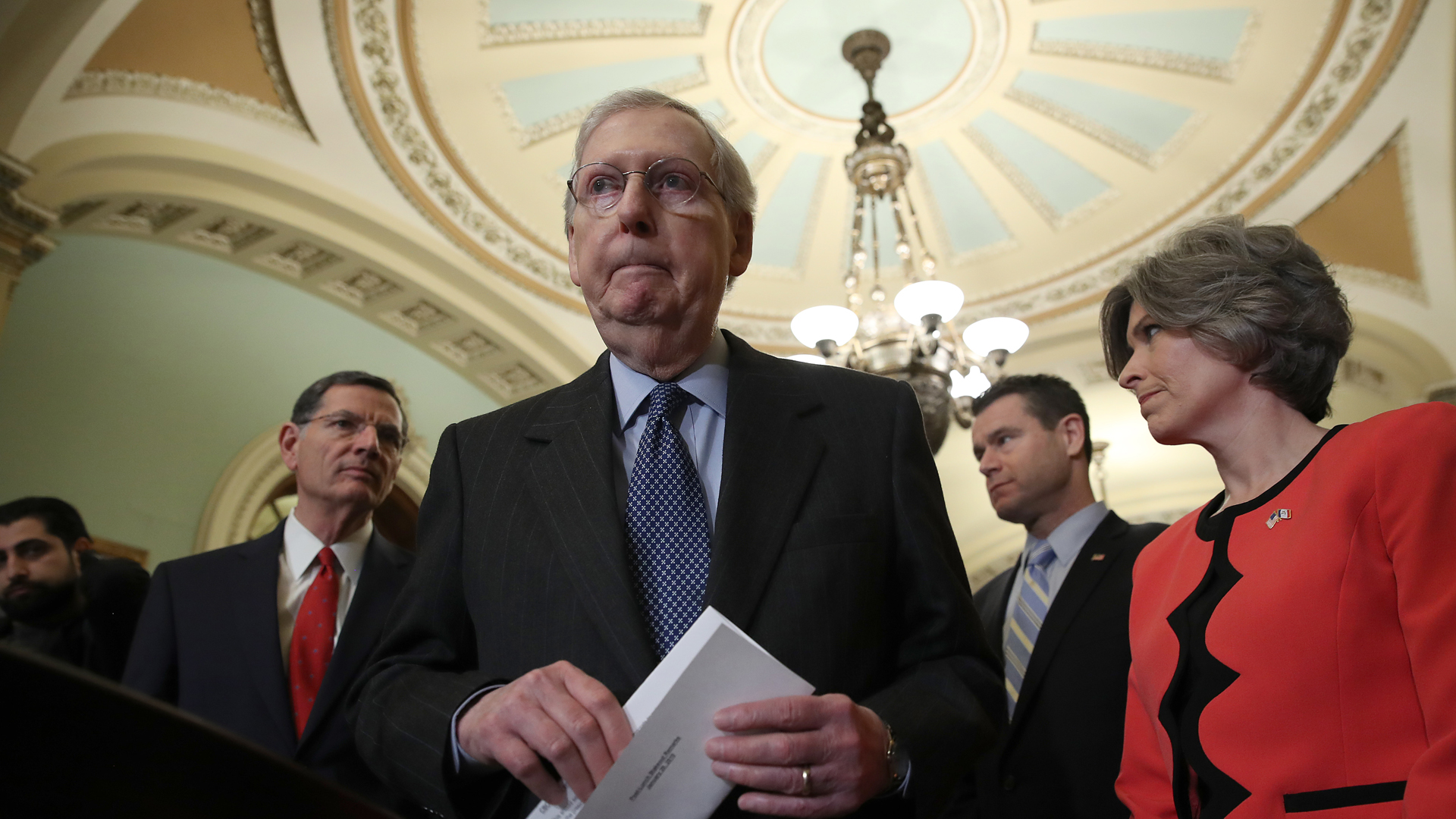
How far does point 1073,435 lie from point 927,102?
4.44 m

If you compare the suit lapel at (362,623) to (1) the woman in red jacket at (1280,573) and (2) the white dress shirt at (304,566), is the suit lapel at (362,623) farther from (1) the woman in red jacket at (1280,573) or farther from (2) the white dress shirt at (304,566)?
(1) the woman in red jacket at (1280,573)

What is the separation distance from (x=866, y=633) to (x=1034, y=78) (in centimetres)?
623

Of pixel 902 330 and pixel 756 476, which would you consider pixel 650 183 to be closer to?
pixel 756 476

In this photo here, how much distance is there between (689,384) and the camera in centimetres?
139

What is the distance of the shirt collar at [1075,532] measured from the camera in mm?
2713

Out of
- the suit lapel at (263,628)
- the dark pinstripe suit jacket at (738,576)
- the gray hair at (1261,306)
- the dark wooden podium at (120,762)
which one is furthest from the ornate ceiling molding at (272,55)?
the dark wooden podium at (120,762)

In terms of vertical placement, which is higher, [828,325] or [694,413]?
[828,325]

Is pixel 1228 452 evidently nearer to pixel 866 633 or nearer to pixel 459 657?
pixel 866 633

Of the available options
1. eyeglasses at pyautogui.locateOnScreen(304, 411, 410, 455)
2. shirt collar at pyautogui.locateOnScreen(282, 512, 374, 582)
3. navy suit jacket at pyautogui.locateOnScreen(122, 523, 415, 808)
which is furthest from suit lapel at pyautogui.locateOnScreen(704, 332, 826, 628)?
eyeglasses at pyautogui.locateOnScreen(304, 411, 410, 455)

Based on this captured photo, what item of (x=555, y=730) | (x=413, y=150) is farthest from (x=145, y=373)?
(x=555, y=730)

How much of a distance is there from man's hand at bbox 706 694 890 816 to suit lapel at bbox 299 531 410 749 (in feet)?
3.97

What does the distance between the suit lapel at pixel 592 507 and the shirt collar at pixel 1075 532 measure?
174cm

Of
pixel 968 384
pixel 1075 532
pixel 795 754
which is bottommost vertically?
pixel 795 754

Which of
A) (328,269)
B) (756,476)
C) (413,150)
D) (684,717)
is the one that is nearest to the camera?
(684,717)
